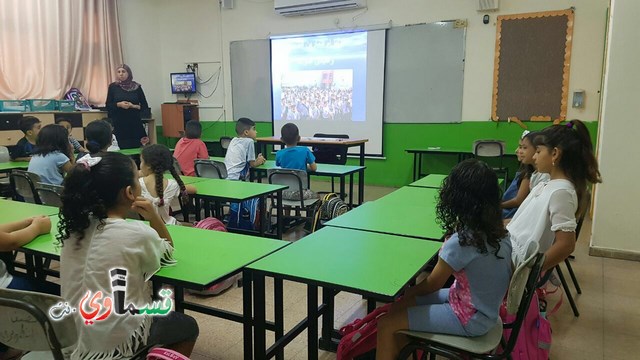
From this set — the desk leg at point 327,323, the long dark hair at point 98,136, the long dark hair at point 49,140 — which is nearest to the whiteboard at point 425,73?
the long dark hair at point 98,136

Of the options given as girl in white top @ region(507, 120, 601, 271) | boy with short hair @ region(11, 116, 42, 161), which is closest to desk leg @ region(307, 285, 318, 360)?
girl in white top @ region(507, 120, 601, 271)

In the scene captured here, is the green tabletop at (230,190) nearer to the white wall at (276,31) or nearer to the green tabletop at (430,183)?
the green tabletop at (430,183)

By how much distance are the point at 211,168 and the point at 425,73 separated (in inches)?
141

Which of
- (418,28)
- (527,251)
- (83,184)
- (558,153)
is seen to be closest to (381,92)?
(418,28)

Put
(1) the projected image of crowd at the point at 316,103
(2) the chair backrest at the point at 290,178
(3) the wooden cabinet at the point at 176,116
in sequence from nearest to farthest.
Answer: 1. (2) the chair backrest at the point at 290,178
2. (1) the projected image of crowd at the point at 316,103
3. (3) the wooden cabinet at the point at 176,116

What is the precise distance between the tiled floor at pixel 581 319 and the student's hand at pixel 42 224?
3.02 feet

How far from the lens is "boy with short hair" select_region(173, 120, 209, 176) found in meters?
4.50

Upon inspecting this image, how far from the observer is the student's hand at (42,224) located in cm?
193

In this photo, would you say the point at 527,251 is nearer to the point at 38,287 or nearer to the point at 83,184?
the point at 83,184

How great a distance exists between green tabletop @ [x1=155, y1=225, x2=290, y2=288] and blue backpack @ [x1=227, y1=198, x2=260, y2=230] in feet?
6.08

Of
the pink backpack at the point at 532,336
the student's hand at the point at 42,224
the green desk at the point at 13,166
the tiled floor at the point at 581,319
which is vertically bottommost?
the tiled floor at the point at 581,319

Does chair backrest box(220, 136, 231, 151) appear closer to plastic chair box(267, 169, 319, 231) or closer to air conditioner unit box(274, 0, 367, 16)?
air conditioner unit box(274, 0, 367, 16)

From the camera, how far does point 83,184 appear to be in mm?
1332

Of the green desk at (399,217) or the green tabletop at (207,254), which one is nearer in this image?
the green tabletop at (207,254)
